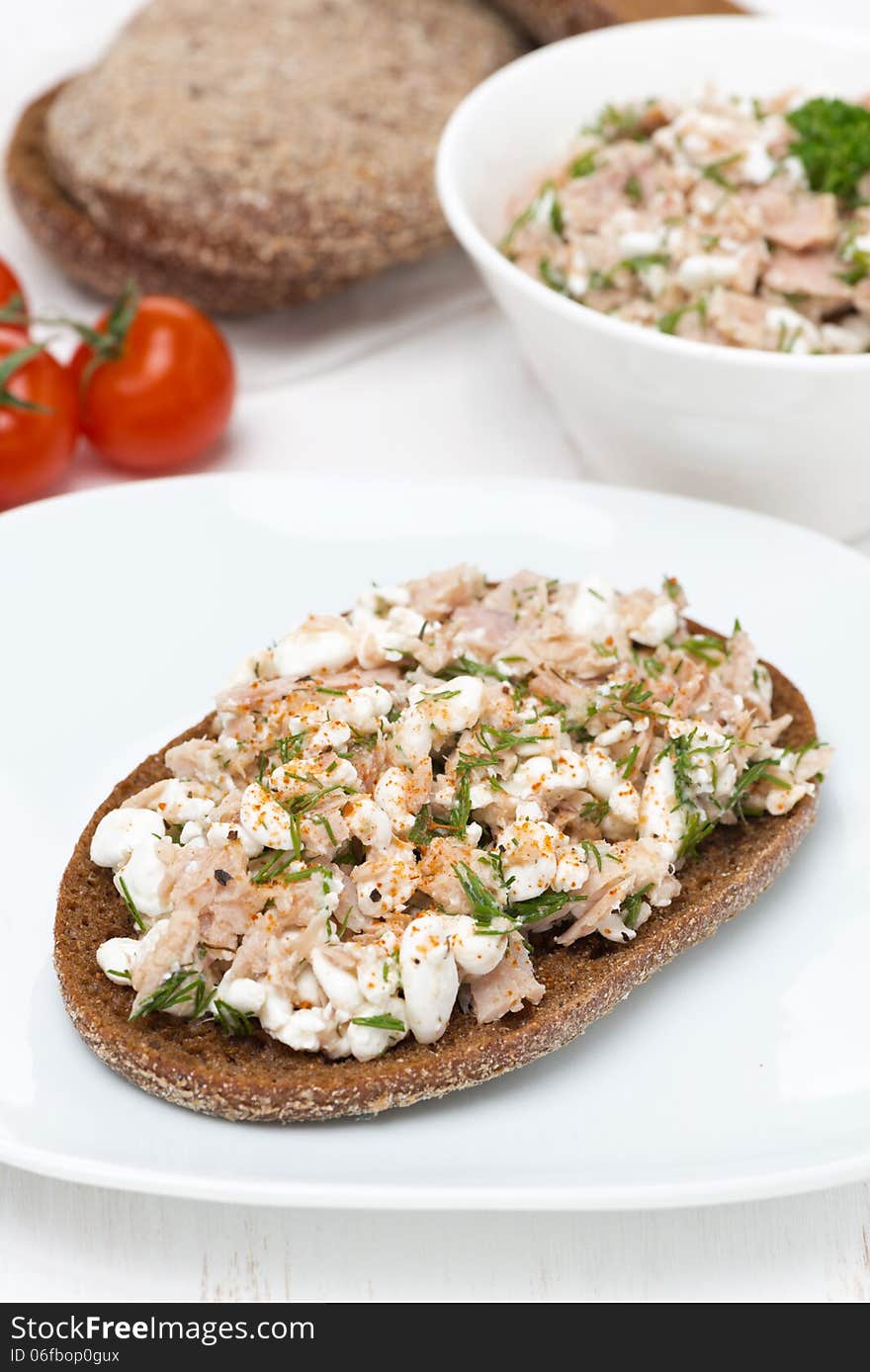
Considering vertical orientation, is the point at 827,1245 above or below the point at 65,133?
below

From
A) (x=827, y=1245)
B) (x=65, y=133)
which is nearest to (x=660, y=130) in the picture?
(x=65, y=133)

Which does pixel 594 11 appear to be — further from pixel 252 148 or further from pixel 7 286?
pixel 7 286

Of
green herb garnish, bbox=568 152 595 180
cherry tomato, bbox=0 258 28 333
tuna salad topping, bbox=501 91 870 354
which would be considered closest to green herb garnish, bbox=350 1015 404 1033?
tuna salad topping, bbox=501 91 870 354

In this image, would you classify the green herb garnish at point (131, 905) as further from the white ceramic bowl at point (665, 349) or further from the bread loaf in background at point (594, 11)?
the bread loaf in background at point (594, 11)

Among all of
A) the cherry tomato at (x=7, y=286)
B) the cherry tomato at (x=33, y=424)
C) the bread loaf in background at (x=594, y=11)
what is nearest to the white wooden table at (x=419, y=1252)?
the cherry tomato at (x=33, y=424)

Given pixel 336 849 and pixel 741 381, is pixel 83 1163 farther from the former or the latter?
pixel 741 381

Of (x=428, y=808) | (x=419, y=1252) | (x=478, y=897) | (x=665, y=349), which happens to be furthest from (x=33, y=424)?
(x=419, y=1252)

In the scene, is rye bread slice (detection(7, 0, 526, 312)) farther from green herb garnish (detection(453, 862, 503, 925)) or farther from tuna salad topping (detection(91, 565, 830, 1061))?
green herb garnish (detection(453, 862, 503, 925))
